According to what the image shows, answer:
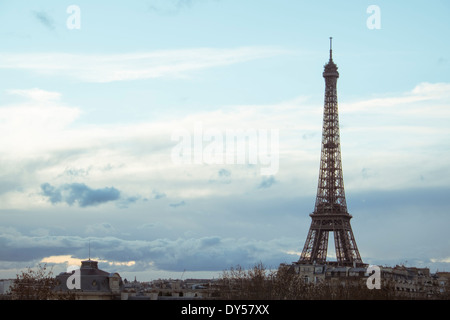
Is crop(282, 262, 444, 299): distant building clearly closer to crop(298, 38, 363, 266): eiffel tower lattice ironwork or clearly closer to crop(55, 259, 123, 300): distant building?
crop(298, 38, 363, 266): eiffel tower lattice ironwork

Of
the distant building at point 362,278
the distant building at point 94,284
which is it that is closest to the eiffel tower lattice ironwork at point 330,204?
the distant building at point 362,278

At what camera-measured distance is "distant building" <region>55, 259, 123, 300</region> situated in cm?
12144

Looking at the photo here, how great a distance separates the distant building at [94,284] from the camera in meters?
121

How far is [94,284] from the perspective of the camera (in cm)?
12888

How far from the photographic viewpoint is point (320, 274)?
15250 cm

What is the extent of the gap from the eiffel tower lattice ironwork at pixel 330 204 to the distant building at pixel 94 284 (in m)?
36.5
